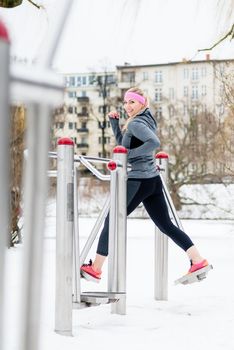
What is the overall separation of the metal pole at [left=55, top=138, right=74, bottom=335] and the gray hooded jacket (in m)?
→ 0.92

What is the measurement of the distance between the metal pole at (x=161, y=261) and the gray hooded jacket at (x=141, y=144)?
42 centimetres

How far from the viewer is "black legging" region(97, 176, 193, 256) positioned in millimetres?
3904

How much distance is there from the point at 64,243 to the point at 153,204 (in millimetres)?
1173

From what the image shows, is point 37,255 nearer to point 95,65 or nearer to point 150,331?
point 150,331

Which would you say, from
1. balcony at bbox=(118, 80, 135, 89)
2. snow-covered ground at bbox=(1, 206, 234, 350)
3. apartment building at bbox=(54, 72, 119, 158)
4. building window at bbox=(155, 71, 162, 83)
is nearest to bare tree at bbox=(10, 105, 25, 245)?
snow-covered ground at bbox=(1, 206, 234, 350)

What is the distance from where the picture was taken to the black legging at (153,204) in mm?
3904

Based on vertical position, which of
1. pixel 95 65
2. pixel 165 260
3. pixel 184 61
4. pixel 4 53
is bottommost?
pixel 165 260

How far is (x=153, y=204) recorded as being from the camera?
4.09 m

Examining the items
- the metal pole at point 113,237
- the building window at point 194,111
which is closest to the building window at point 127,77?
the building window at point 194,111

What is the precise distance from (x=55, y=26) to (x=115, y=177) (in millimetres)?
2966

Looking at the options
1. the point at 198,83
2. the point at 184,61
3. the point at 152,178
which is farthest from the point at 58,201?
the point at 198,83

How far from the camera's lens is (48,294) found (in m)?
4.33

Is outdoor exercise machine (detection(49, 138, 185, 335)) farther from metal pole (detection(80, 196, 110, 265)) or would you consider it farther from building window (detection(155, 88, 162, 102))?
building window (detection(155, 88, 162, 102))

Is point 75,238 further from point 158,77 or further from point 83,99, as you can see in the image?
point 83,99
